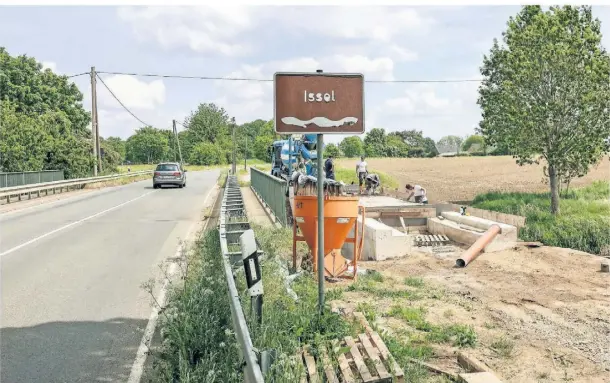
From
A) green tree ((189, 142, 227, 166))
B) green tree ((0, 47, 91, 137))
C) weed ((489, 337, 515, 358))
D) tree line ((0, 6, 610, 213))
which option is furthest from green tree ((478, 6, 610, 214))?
green tree ((189, 142, 227, 166))

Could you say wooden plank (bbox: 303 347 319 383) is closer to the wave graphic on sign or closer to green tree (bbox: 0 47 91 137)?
the wave graphic on sign

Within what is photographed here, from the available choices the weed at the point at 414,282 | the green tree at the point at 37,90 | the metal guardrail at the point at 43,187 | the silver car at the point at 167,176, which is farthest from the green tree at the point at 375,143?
the weed at the point at 414,282

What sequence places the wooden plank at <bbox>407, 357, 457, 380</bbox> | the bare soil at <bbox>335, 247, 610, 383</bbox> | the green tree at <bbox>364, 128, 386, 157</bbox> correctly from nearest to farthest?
1. the wooden plank at <bbox>407, 357, 457, 380</bbox>
2. the bare soil at <bbox>335, 247, 610, 383</bbox>
3. the green tree at <bbox>364, 128, 386, 157</bbox>

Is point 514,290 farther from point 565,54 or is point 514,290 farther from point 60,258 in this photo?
point 565,54

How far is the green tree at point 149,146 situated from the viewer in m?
130

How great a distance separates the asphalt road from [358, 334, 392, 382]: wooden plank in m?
2.13

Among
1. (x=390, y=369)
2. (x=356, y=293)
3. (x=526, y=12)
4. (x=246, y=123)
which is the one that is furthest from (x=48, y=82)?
(x=246, y=123)

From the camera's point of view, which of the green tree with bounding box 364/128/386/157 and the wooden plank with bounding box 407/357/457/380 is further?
the green tree with bounding box 364/128/386/157

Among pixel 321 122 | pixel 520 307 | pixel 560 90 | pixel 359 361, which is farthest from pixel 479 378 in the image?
pixel 560 90

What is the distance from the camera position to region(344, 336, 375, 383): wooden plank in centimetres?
425

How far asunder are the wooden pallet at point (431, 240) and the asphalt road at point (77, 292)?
255 inches

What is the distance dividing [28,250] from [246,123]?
17547 cm

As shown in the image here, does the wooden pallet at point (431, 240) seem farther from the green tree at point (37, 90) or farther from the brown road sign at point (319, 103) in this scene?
the green tree at point (37, 90)

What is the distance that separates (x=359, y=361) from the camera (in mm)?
4527
